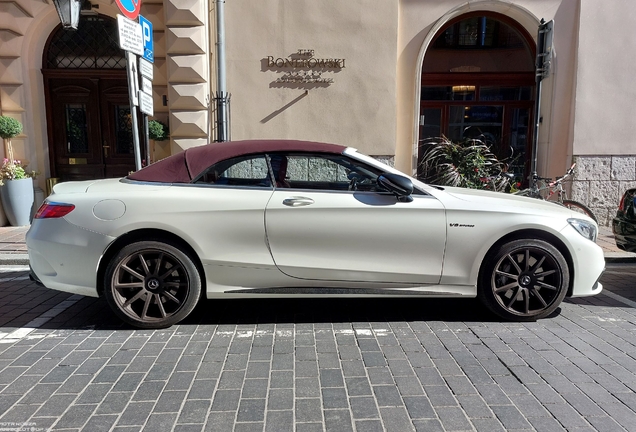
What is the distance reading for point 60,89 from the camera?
907 centimetres

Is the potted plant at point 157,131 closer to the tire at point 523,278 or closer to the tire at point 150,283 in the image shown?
the tire at point 150,283

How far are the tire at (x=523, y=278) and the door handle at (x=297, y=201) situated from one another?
159cm

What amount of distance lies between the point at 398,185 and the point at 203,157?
5.61 feet

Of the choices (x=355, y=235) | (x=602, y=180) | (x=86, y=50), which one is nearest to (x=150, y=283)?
(x=355, y=235)

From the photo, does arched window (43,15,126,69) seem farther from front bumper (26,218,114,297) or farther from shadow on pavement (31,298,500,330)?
front bumper (26,218,114,297)

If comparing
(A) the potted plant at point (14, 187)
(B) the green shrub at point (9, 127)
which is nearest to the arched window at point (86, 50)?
(B) the green shrub at point (9, 127)

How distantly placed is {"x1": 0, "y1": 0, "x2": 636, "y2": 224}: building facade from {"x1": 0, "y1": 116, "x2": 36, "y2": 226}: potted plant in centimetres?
73

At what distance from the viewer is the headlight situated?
4.00 meters

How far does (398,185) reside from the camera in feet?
12.6

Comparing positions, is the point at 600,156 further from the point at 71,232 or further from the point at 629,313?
the point at 71,232

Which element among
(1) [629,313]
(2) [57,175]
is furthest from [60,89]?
(1) [629,313]

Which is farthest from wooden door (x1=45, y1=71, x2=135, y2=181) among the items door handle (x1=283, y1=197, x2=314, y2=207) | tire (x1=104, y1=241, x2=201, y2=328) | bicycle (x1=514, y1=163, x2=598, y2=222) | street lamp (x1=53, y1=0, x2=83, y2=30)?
bicycle (x1=514, y1=163, x2=598, y2=222)

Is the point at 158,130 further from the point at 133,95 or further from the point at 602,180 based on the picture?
the point at 602,180

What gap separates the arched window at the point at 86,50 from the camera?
29.6ft
